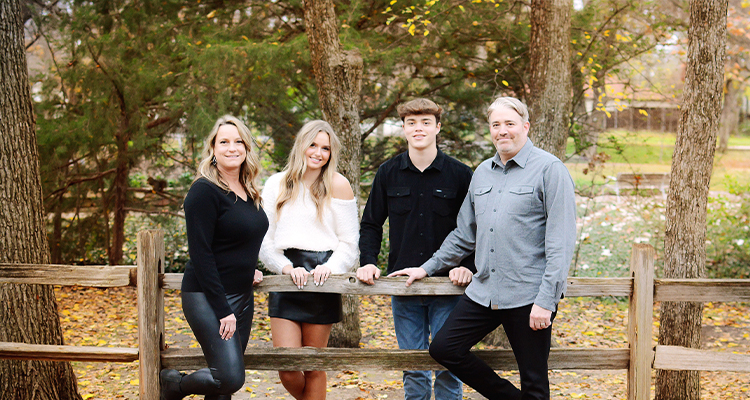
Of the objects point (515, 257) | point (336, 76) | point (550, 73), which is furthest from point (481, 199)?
point (550, 73)

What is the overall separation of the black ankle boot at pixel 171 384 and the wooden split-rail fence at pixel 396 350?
9 cm

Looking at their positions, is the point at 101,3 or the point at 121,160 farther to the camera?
the point at 121,160

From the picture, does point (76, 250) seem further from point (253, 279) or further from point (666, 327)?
point (666, 327)

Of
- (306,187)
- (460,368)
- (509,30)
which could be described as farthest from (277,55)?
(460,368)

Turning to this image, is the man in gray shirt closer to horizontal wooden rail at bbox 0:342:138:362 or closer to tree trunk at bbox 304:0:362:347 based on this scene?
horizontal wooden rail at bbox 0:342:138:362

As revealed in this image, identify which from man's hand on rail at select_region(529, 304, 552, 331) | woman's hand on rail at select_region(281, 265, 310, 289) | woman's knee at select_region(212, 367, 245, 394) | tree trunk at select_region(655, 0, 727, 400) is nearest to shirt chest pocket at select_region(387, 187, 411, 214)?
woman's hand on rail at select_region(281, 265, 310, 289)

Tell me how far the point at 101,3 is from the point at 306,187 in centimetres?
656

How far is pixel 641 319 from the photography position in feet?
11.6

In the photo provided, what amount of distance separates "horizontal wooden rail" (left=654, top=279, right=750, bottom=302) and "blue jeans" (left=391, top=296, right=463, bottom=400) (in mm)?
1233

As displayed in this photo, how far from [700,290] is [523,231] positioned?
50.4 inches

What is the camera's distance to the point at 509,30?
317 inches

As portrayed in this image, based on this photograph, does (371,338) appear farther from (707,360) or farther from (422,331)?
(707,360)

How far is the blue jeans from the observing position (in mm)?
A: 3721

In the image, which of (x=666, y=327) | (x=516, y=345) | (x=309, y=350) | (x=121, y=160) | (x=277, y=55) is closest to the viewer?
(x=516, y=345)
